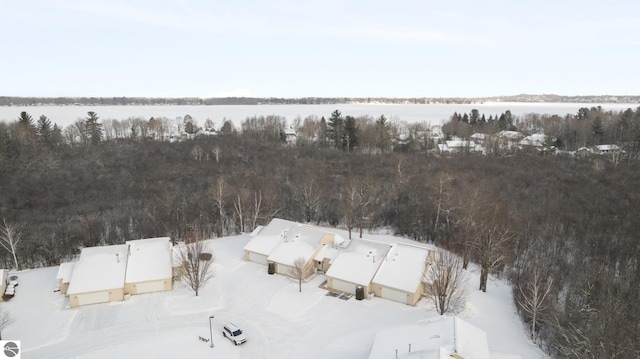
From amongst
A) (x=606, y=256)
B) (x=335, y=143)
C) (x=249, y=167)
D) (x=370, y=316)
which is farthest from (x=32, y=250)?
(x=335, y=143)

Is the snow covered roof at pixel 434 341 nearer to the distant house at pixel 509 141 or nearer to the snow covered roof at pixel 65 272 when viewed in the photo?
the snow covered roof at pixel 65 272

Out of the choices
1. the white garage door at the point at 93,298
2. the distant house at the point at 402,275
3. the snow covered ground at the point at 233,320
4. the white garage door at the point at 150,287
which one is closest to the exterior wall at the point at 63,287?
the snow covered ground at the point at 233,320

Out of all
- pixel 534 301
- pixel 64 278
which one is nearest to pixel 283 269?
pixel 64 278

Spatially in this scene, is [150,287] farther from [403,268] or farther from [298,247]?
[403,268]

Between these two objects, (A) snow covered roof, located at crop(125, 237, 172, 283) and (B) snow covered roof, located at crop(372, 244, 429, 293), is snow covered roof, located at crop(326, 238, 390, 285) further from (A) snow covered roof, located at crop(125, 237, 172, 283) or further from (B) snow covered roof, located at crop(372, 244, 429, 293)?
(A) snow covered roof, located at crop(125, 237, 172, 283)

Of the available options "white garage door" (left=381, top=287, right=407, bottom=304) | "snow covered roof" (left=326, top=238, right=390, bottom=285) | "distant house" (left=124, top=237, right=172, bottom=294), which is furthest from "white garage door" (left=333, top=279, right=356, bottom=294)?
"distant house" (left=124, top=237, right=172, bottom=294)

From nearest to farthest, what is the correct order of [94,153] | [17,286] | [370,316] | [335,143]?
1. [370,316]
2. [17,286]
3. [94,153]
4. [335,143]

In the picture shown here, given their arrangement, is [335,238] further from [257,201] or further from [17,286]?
[17,286]
